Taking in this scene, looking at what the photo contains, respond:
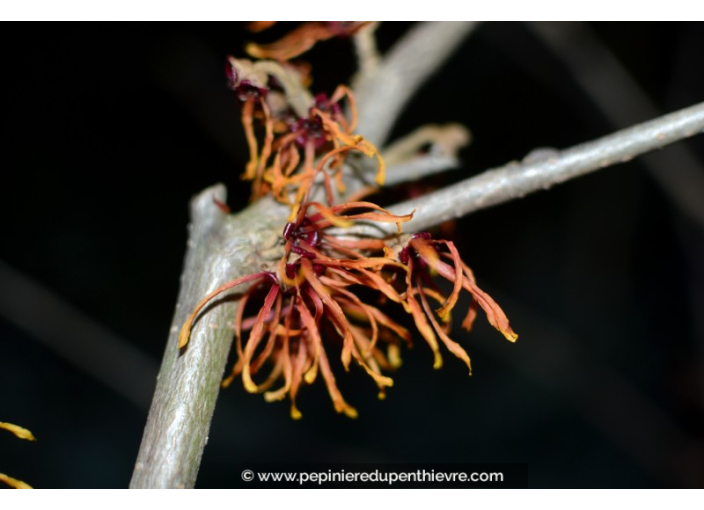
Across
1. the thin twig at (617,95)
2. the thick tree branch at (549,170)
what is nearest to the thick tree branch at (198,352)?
the thick tree branch at (549,170)

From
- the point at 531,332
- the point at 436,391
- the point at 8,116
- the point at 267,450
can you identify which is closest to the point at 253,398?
the point at 267,450

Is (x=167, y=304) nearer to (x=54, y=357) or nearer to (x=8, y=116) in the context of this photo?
(x=54, y=357)

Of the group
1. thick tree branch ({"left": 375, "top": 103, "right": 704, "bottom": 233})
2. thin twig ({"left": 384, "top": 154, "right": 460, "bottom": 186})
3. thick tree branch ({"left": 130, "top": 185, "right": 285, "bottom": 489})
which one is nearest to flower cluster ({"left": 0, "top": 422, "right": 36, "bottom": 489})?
thick tree branch ({"left": 130, "top": 185, "right": 285, "bottom": 489})

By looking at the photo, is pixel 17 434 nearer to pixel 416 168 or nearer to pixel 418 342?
pixel 416 168

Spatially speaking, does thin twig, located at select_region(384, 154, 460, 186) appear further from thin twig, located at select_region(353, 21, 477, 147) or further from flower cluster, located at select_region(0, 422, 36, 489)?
flower cluster, located at select_region(0, 422, 36, 489)

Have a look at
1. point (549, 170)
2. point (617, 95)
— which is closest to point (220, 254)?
point (549, 170)

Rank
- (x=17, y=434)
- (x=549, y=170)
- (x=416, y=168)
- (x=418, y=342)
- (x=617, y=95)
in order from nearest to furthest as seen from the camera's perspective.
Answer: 1. (x=17, y=434)
2. (x=549, y=170)
3. (x=416, y=168)
4. (x=617, y=95)
5. (x=418, y=342)
